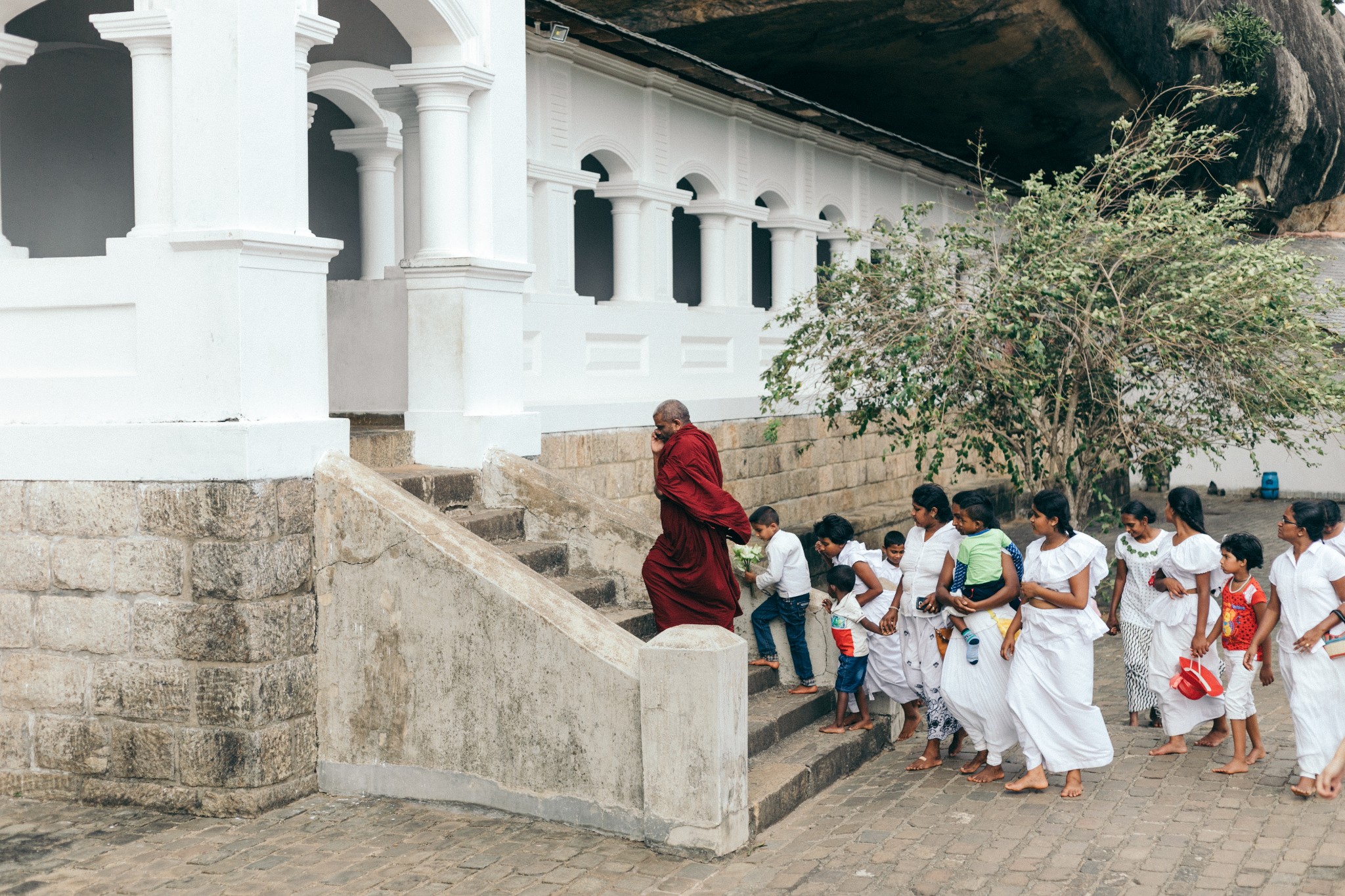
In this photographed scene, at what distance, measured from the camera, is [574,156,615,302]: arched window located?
15898 mm

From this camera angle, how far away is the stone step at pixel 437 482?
7.89 meters

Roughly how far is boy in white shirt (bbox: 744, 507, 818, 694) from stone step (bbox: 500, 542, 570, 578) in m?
1.08

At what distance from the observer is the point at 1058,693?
22.6 feet

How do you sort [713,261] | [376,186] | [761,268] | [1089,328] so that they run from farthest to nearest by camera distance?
[761,268], [713,261], [376,186], [1089,328]

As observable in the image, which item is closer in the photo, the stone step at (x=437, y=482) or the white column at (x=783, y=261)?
the stone step at (x=437, y=482)

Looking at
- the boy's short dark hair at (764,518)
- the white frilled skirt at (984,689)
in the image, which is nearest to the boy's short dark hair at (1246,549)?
the white frilled skirt at (984,689)

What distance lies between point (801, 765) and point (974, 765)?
1030mm

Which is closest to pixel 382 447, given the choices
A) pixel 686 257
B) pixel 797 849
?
pixel 797 849

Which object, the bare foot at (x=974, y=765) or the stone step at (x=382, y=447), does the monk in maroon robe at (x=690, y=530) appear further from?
the stone step at (x=382, y=447)

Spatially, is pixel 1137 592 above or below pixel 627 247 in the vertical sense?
below

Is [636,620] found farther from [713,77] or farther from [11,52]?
[713,77]

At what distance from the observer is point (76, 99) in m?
10.7

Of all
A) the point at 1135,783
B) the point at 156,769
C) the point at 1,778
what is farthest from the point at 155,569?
the point at 1135,783

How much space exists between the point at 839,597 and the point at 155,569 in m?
3.57
